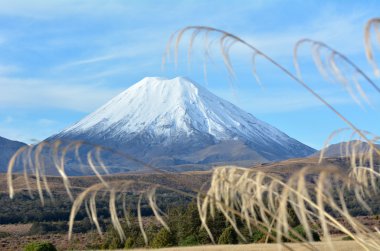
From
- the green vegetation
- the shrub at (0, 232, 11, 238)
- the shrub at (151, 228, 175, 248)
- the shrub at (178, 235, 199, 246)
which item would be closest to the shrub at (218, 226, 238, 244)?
the green vegetation

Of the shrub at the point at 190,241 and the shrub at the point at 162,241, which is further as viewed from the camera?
the shrub at the point at 190,241

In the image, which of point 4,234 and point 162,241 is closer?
point 162,241

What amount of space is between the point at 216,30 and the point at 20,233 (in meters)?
58.8

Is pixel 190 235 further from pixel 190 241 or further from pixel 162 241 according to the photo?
pixel 162 241

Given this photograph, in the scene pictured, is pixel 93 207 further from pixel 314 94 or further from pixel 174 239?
pixel 174 239

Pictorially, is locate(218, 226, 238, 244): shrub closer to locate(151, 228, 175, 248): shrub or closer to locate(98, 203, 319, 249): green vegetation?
locate(98, 203, 319, 249): green vegetation

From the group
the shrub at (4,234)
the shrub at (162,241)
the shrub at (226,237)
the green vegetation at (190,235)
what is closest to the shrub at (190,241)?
the green vegetation at (190,235)

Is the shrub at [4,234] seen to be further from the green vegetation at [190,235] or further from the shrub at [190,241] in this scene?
the shrub at [190,241]

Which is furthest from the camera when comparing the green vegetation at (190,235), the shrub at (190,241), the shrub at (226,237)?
the shrub at (190,241)

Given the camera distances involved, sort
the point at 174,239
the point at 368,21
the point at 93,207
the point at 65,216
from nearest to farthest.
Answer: the point at 368,21 < the point at 93,207 < the point at 174,239 < the point at 65,216

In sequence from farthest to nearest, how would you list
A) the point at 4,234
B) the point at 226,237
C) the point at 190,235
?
1. the point at 4,234
2. the point at 190,235
3. the point at 226,237

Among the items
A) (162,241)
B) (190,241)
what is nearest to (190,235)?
(190,241)

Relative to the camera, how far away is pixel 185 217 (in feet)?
112

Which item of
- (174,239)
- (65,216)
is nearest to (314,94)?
(174,239)
